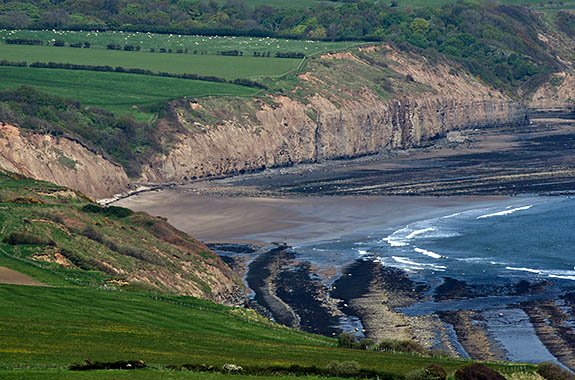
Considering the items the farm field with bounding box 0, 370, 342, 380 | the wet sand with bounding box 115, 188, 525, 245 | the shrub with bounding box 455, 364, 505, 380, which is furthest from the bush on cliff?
the wet sand with bounding box 115, 188, 525, 245

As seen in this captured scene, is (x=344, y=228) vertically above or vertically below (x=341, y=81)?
below

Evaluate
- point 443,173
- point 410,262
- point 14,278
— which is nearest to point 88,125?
point 443,173

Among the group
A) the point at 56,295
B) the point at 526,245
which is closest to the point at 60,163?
the point at 526,245

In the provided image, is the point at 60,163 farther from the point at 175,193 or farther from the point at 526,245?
the point at 526,245

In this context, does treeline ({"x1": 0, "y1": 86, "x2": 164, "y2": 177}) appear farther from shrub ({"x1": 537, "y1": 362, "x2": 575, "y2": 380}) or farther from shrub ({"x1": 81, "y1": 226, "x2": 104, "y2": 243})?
shrub ({"x1": 537, "y1": 362, "x2": 575, "y2": 380})

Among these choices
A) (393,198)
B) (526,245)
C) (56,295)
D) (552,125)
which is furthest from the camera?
(552,125)
